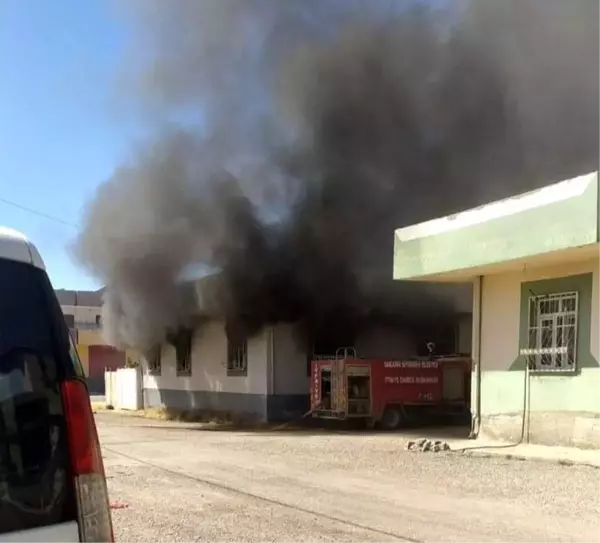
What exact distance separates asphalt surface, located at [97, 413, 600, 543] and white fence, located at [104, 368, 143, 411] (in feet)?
48.4

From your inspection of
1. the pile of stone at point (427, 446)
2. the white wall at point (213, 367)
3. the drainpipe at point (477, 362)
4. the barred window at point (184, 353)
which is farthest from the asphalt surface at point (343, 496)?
the barred window at point (184, 353)

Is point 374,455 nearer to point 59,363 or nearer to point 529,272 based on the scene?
point 529,272

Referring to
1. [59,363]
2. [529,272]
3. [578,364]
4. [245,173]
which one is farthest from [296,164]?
[59,363]

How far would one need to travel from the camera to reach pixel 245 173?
22234mm

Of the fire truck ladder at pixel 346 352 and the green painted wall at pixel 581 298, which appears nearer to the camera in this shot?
the green painted wall at pixel 581 298

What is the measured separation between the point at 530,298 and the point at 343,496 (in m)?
5.89

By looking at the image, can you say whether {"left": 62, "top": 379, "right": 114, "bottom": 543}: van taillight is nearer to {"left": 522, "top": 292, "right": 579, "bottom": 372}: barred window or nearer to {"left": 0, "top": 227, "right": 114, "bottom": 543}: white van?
{"left": 0, "top": 227, "right": 114, "bottom": 543}: white van

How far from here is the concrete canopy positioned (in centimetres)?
1055

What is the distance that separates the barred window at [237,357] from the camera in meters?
21.6

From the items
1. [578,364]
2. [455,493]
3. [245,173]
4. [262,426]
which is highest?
[245,173]

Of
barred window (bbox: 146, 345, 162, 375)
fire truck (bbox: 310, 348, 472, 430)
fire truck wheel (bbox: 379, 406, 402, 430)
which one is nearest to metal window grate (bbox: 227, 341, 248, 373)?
fire truck (bbox: 310, 348, 472, 430)

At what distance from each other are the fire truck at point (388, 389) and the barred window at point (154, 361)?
9321 millimetres

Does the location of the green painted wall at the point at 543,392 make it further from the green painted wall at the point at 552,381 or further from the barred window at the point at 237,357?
the barred window at the point at 237,357

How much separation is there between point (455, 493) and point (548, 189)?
4.81m
